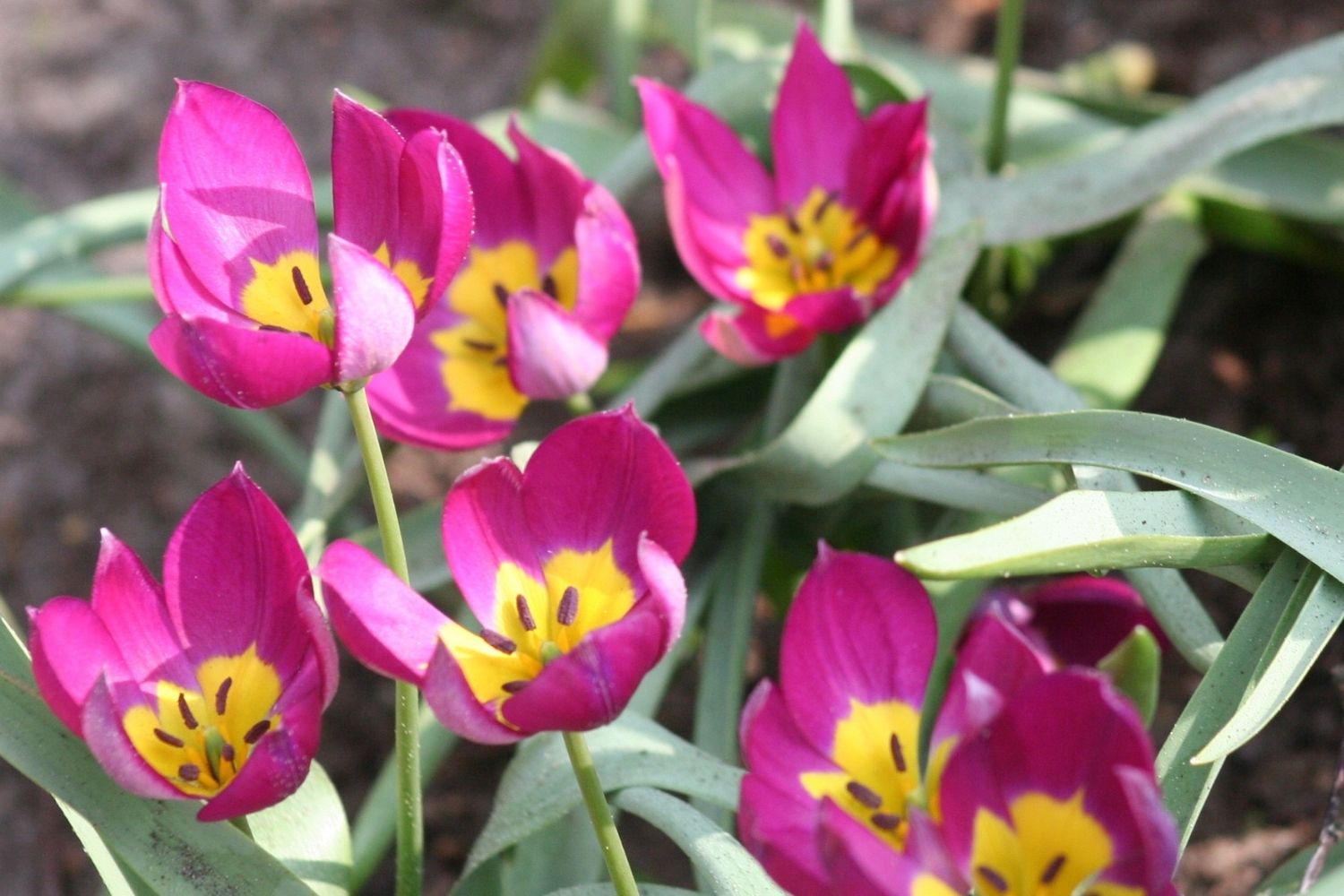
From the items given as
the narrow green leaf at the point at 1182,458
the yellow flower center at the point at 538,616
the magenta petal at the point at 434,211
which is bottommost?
the yellow flower center at the point at 538,616

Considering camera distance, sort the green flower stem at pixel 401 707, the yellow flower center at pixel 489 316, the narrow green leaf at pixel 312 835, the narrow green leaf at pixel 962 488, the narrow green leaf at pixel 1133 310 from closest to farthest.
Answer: the green flower stem at pixel 401 707
the narrow green leaf at pixel 312 835
the narrow green leaf at pixel 962 488
the yellow flower center at pixel 489 316
the narrow green leaf at pixel 1133 310

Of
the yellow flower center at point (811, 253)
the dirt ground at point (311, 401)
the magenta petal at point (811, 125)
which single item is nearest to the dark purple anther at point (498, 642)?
the yellow flower center at point (811, 253)

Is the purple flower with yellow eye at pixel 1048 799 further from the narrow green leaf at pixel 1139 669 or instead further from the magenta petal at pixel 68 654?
the magenta petal at pixel 68 654

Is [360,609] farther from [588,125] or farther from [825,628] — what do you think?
[588,125]

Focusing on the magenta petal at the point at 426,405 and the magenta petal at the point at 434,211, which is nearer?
the magenta petal at the point at 434,211

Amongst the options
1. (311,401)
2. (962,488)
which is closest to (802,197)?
(962,488)

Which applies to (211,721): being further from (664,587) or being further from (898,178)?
(898,178)

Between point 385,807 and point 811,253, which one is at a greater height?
point 811,253
